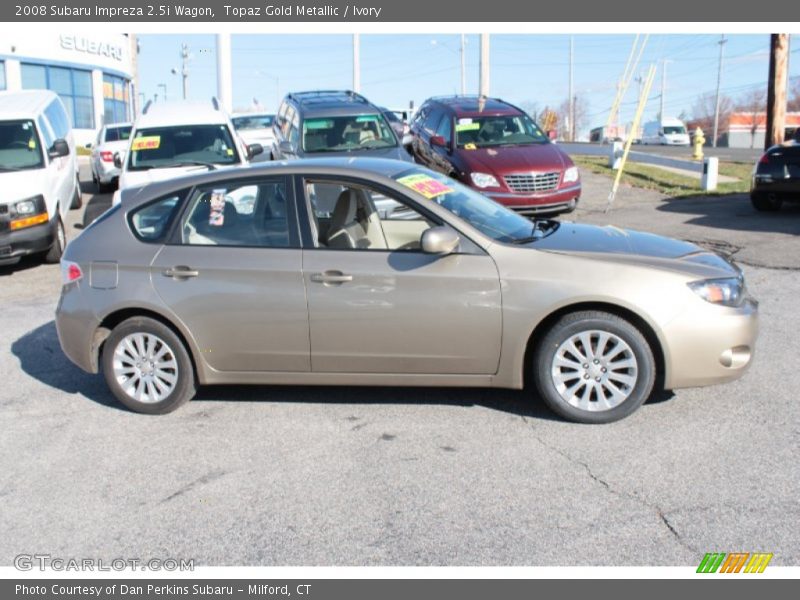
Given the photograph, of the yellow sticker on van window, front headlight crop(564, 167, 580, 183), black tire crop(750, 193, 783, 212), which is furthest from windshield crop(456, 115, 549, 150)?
the yellow sticker on van window

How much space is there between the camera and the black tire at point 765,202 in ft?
43.0

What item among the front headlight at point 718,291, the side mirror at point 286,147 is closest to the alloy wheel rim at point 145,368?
the front headlight at point 718,291

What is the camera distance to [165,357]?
5.79 meters

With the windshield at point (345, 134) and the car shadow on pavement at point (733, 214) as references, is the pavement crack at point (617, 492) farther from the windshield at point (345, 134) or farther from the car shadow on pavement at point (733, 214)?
the windshield at point (345, 134)

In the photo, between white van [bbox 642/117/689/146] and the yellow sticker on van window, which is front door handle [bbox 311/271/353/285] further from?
white van [bbox 642/117/689/146]

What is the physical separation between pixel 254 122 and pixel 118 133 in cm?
359

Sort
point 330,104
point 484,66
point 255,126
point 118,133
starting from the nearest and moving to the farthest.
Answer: point 330,104
point 118,133
point 255,126
point 484,66

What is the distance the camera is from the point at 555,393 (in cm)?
534

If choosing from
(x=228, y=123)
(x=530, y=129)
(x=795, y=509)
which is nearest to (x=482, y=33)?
(x=530, y=129)

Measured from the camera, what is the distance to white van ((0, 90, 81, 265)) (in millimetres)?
10531

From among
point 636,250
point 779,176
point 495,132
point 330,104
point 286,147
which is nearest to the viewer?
point 636,250

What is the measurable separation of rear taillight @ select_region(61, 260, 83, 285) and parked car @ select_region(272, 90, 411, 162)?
24.1 feet

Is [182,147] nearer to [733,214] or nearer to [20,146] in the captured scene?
[20,146]

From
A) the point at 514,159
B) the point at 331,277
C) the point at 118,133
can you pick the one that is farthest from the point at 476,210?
the point at 118,133
